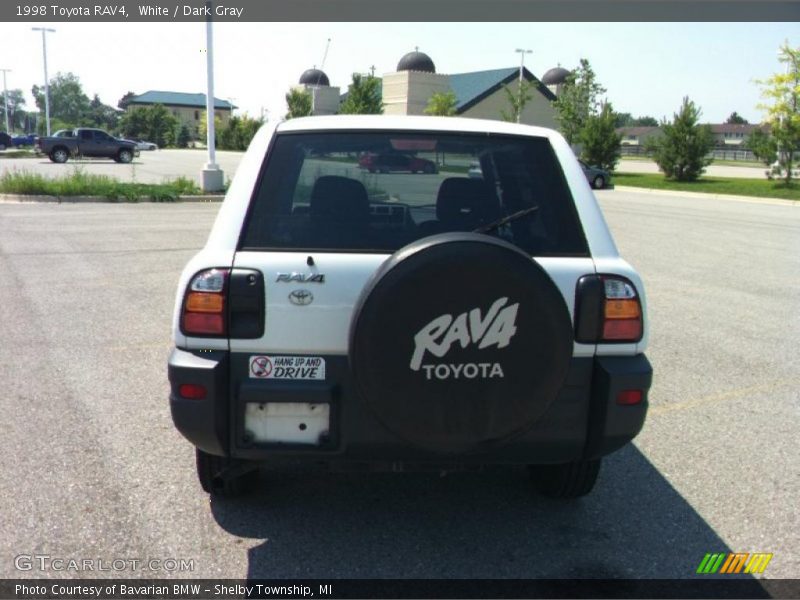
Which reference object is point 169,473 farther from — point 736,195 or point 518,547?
point 736,195

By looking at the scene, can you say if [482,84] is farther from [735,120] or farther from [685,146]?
[735,120]

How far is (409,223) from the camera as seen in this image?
360cm

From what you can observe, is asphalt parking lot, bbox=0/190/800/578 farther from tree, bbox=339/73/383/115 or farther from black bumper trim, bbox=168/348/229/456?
tree, bbox=339/73/383/115

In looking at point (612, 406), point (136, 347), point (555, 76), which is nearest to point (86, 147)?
point (136, 347)

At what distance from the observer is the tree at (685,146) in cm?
3881

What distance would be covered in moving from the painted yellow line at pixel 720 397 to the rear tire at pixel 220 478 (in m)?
2.87

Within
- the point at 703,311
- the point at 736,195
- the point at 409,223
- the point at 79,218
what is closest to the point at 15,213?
the point at 79,218

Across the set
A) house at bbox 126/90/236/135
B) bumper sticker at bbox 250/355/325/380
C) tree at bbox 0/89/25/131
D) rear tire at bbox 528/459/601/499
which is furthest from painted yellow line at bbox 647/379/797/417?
tree at bbox 0/89/25/131

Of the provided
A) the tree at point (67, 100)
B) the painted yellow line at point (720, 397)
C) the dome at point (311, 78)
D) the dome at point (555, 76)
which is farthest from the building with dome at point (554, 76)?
the tree at point (67, 100)

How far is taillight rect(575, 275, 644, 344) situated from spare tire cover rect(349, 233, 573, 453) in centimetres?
31

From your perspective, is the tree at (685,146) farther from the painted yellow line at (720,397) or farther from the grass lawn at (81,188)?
the painted yellow line at (720,397)

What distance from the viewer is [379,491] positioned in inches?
156

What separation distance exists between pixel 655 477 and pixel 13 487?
134 inches

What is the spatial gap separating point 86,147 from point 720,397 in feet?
134
